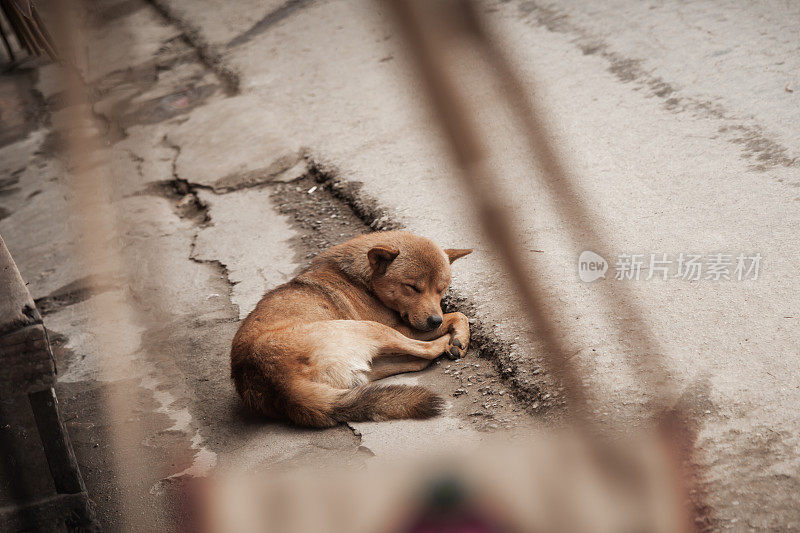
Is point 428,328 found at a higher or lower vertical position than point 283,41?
lower

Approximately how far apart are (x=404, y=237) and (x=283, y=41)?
16.8ft

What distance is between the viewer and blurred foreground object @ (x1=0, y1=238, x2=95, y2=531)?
7.68 ft

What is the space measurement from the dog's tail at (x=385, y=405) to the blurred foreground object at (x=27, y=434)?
3.57ft

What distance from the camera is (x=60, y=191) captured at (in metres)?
6.96

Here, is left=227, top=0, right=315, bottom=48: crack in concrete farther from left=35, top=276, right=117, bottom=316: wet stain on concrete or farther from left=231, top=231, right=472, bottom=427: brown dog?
left=231, top=231, right=472, bottom=427: brown dog

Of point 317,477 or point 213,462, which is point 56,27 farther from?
point 213,462

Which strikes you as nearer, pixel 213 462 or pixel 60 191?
pixel 213 462

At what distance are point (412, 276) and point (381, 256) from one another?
8.0 inches

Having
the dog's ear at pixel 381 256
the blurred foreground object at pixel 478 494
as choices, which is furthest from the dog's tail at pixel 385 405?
the dog's ear at pixel 381 256

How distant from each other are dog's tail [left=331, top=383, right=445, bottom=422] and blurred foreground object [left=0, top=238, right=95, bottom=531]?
3.57ft

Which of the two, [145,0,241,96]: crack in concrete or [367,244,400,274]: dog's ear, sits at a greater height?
[145,0,241,96]: crack in concrete

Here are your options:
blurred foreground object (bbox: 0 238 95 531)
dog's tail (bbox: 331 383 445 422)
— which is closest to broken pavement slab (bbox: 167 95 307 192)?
dog's tail (bbox: 331 383 445 422)

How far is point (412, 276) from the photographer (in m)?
4.02

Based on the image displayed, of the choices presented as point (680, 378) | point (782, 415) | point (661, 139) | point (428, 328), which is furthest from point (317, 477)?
point (661, 139)
